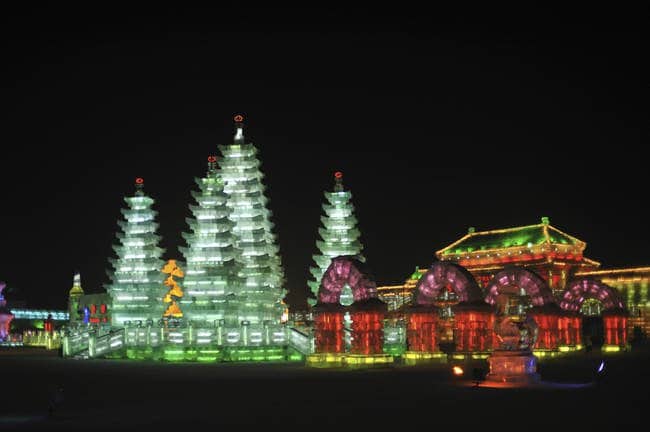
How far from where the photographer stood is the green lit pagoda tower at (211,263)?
165ft

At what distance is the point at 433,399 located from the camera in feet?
69.4

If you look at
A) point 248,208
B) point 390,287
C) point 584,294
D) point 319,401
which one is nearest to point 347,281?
point 584,294

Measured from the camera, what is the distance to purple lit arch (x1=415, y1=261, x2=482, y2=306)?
39625 millimetres

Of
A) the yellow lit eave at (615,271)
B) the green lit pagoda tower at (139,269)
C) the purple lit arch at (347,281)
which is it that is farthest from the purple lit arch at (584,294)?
the green lit pagoda tower at (139,269)

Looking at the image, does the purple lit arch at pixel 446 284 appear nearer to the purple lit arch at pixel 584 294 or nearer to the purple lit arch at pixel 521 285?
the purple lit arch at pixel 521 285

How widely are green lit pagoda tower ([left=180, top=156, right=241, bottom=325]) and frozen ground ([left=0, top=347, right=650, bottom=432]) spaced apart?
Result: 1742 cm

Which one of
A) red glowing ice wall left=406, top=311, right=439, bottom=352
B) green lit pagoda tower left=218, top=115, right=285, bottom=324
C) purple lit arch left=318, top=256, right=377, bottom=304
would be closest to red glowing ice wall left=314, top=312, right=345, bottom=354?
purple lit arch left=318, top=256, right=377, bottom=304

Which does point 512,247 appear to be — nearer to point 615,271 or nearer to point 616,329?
point 615,271

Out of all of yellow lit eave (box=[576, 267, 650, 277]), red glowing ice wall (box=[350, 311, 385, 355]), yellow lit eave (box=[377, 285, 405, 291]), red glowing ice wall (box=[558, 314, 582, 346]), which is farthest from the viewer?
yellow lit eave (box=[377, 285, 405, 291])

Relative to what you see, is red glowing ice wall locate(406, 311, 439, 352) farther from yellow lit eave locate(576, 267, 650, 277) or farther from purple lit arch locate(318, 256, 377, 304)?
yellow lit eave locate(576, 267, 650, 277)

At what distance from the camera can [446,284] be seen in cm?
4041

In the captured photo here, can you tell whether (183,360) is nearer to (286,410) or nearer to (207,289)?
(207,289)

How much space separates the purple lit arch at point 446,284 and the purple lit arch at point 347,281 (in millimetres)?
3699

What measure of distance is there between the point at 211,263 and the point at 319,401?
30759mm
